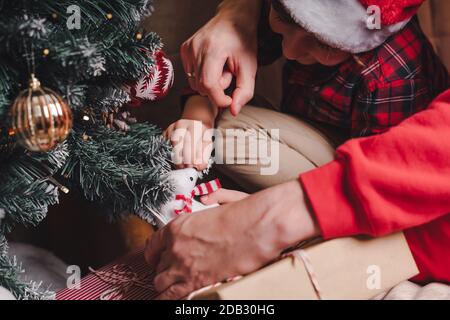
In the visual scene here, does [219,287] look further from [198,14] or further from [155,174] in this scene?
[198,14]

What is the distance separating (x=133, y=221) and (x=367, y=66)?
565 mm

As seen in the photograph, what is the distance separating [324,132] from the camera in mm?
933

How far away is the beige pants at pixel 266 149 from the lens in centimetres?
88

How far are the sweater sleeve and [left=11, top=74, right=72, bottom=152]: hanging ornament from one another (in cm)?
28

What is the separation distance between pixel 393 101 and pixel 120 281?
0.51 metres

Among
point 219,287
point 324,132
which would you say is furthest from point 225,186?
point 219,287

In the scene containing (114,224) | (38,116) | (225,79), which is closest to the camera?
(38,116)

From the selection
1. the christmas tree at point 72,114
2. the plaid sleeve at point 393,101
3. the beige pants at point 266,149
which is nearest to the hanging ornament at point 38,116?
the christmas tree at point 72,114

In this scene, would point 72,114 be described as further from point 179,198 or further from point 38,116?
point 179,198

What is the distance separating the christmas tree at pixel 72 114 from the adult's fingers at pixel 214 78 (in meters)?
0.06

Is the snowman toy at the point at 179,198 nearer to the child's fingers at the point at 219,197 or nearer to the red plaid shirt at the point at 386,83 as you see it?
the child's fingers at the point at 219,197

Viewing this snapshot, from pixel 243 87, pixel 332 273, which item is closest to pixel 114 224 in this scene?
pixel 243 87

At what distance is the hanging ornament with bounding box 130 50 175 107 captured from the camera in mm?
736

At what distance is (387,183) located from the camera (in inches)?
21.8
